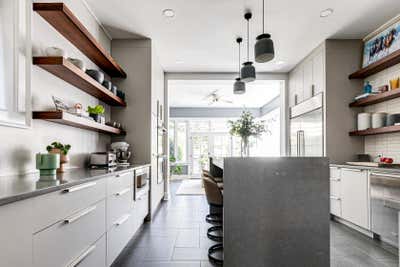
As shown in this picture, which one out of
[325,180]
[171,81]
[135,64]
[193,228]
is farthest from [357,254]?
[171,81]

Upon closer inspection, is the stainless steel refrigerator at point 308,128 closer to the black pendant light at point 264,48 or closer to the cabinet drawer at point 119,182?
→ the black pendant light at point 264,48

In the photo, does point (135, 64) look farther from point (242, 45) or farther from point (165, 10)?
point (242, 45)

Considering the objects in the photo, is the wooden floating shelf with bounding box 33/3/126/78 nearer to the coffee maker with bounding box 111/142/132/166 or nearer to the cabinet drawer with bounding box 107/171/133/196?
the coffee maker with bounding box 111/142/132/166

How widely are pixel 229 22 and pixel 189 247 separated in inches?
120

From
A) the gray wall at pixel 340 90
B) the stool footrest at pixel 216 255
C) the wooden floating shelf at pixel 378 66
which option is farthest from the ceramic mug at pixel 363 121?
the stool footrest at pixel 216 255

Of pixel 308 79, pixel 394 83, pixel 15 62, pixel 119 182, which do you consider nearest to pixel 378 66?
pixel 394 83

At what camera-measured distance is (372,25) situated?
11.7ft

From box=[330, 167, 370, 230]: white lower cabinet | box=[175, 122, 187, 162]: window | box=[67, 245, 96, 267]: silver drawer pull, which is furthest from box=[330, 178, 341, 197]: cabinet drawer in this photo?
box=[175, 122, 187, 162]: window

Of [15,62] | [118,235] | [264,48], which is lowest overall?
[118,235]

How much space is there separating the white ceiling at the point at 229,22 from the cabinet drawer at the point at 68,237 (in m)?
2.57

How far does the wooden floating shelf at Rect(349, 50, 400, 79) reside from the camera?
3178mm

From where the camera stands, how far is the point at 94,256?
1.72m

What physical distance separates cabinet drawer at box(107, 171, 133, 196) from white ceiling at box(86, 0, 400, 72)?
2.14 metres

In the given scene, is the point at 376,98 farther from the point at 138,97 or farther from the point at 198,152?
the point at 198,152
